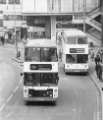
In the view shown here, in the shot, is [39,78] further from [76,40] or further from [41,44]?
[76,40]

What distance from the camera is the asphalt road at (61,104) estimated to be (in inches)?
1125

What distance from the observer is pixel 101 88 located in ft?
125

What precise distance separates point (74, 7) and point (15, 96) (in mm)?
47475

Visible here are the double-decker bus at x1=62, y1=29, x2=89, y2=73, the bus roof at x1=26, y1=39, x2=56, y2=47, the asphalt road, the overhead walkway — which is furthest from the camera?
the overhead walkway

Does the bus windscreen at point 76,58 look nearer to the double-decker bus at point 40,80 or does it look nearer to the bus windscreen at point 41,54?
the bus windscreen at point 41,54

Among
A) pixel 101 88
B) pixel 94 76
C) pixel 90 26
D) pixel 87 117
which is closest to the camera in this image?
pixel 87 117

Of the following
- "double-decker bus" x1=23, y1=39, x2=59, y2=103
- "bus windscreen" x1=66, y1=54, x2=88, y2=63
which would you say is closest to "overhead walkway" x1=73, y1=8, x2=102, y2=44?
"bus windscreen" x1=66, y1=54, x2=88, y2=63

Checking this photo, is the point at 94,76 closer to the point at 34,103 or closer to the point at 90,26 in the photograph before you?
the point at 34,103

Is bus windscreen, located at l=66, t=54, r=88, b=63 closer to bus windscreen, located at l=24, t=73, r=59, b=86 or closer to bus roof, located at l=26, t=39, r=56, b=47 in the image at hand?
bus roof, located at l=26, t=39, r=56, b=47

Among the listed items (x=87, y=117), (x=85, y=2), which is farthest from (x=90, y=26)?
(x=87, y=117)

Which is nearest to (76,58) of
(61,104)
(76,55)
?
(76,55)

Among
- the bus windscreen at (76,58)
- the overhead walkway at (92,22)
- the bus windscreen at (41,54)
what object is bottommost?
the overhead walkway at (92,22)

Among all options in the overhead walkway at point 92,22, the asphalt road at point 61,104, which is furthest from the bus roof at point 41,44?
the overhead walkway at point 92,22

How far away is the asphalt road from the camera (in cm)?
2856
